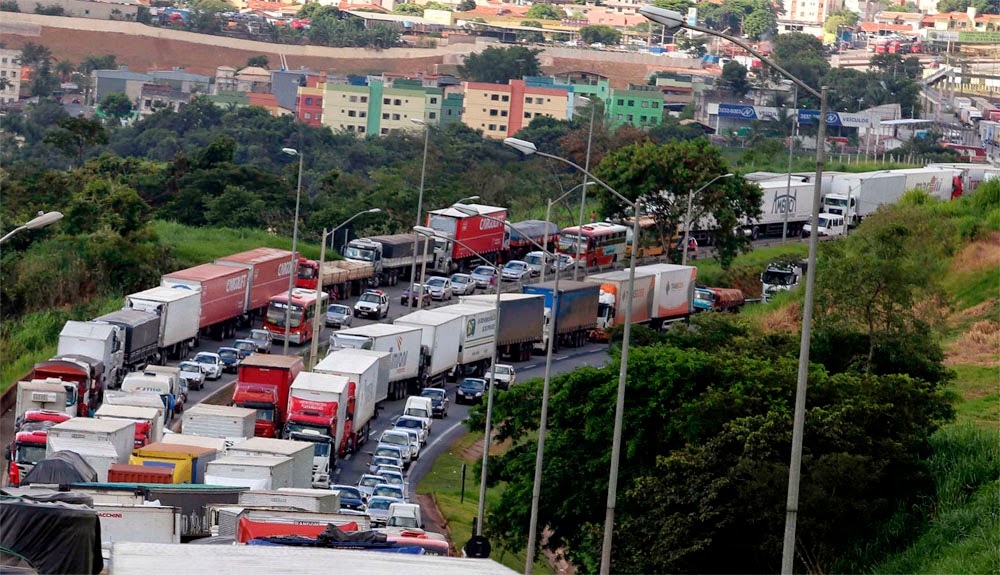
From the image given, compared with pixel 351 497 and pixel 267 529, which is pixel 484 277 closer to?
pixel 351 497

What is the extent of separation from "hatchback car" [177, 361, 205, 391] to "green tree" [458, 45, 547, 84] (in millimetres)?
115322

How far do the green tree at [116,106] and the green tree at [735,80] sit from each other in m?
58.9

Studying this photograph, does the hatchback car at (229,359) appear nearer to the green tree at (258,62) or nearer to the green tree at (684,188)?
the green tree at (684,188)

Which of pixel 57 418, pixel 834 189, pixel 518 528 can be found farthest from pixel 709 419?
pixel 834 189

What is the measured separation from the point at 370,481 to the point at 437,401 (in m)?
10.2

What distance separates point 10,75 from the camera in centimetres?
15112

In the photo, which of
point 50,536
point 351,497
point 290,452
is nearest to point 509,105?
point 351,497

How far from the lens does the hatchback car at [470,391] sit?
165ft

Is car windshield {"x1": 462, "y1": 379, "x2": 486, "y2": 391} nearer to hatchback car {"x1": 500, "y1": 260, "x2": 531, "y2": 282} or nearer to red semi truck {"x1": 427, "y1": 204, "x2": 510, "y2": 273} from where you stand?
red semi truck {"x1": 427, "y1": 204, "x2": 510, "y2": 273}

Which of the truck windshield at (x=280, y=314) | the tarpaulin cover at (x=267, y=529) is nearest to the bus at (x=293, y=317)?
the truck windshield at (x=280, y=314)

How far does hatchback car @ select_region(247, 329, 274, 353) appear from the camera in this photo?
173 ft

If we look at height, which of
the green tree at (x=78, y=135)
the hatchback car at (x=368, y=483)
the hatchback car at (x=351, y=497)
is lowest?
the hatchback car at (x=368, y=483)

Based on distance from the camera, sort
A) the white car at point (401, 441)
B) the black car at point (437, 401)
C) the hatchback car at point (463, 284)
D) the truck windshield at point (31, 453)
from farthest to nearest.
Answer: the hatchback car at point (463, 284) < the black car at point (437, 401) < the white car at point (401, 441) < the truck windshield at point (31, 453)

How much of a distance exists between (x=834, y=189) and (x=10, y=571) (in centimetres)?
7111
